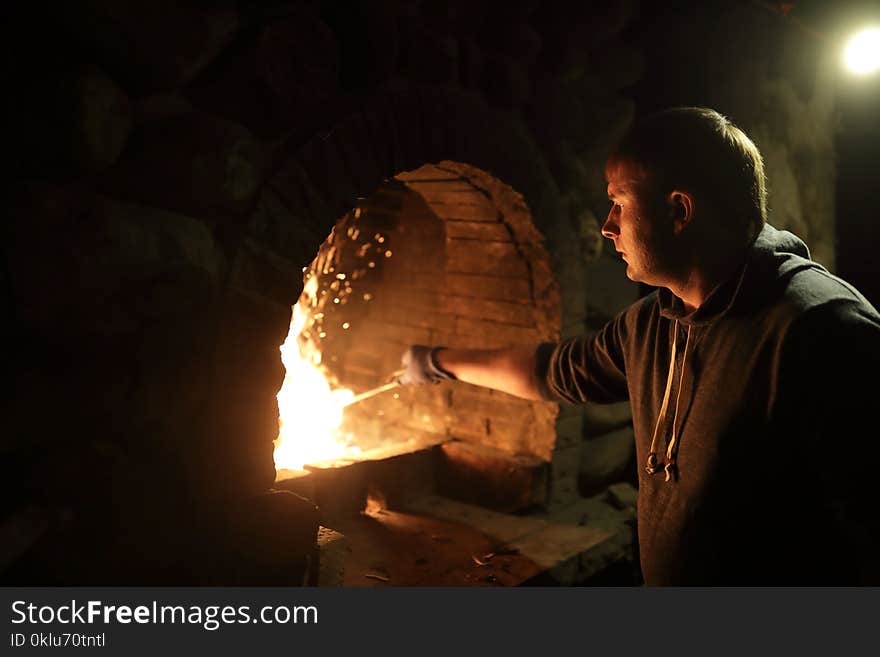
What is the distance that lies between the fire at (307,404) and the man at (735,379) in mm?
1760

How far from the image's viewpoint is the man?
4.91ft

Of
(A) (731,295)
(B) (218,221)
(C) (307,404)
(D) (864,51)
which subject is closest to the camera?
(A) (731,295)

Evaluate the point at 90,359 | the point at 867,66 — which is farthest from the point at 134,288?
the point at 867,66

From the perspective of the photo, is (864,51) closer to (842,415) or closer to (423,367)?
(423,367)

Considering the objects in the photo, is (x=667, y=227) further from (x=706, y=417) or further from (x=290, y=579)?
(x=290, y=579)

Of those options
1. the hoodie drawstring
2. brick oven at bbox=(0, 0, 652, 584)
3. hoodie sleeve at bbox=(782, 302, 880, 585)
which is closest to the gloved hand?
brick oven at bbox=(0, 0, 652, 584)

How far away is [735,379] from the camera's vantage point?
1.64m

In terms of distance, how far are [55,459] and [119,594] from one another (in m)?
0.33

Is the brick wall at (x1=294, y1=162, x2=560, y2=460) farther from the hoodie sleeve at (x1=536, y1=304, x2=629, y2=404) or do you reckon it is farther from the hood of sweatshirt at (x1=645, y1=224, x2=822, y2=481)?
the hood of sweatshirt at (x1=645, y1=224, x2=822, y2=481)

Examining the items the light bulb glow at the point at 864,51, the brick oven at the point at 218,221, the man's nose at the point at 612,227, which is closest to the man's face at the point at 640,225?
the man's nose at the point at 612,227

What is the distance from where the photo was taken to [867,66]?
13.7 feet

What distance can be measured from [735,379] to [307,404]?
2366mm

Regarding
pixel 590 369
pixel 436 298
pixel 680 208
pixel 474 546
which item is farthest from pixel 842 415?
pixel 436 298

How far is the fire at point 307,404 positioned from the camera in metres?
3.38
